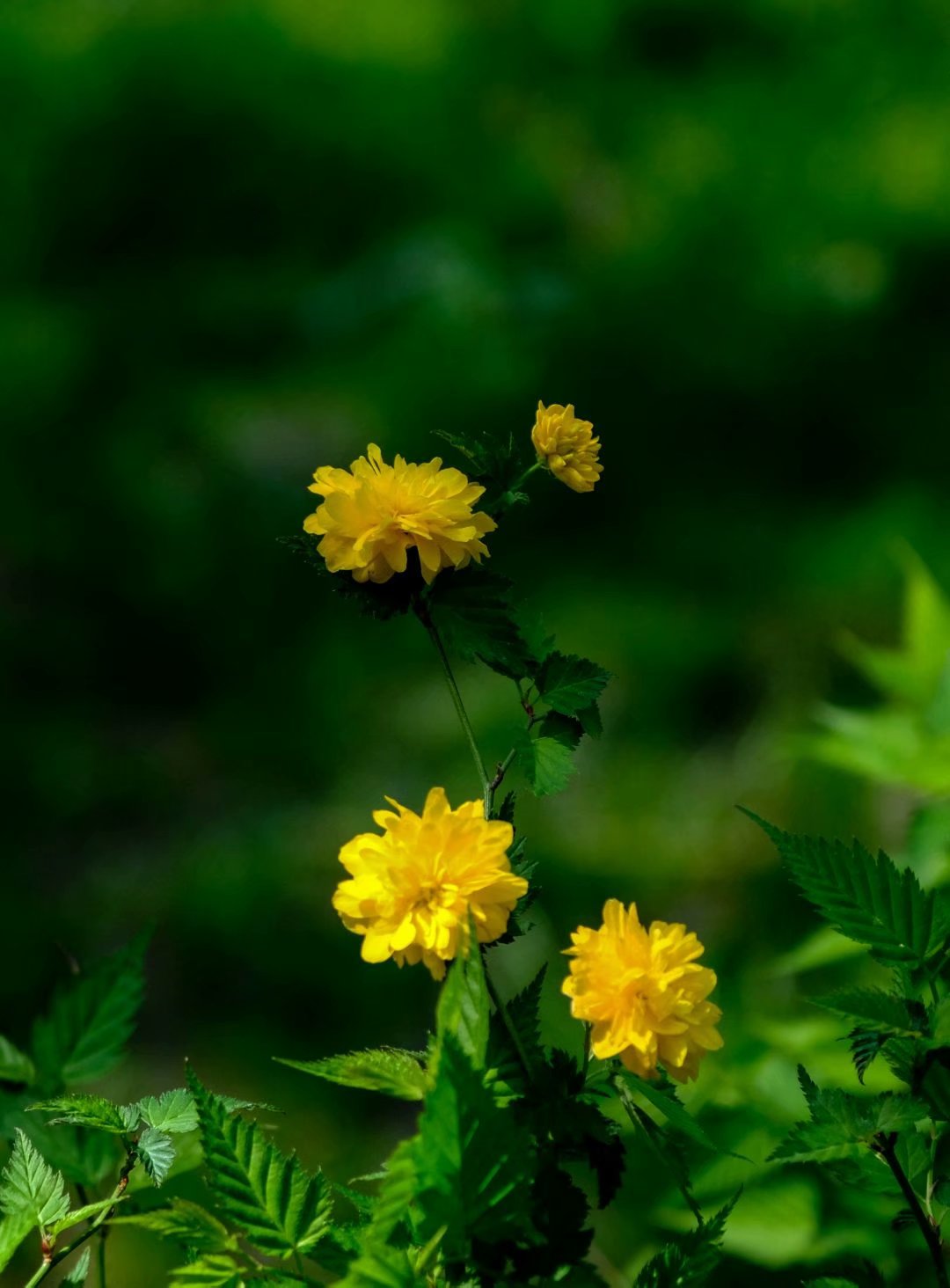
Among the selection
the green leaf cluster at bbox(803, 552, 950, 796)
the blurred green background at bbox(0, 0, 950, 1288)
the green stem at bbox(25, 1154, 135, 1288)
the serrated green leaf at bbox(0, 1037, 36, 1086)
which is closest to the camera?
the green stem at bbox(25, 1154, 135, 1288)

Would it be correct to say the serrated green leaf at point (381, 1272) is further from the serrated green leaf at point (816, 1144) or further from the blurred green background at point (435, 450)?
the blurred green background at point (435, 450)

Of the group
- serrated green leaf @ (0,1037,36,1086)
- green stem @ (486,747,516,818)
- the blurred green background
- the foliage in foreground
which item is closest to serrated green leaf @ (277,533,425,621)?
the foliage in foreground

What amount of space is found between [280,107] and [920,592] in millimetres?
3029

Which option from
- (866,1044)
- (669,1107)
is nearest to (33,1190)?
(669,1107)

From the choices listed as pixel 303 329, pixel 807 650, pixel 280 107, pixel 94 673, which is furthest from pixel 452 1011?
pixel 280 107

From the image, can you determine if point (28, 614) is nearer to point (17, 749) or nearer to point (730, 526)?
point (17, 749)

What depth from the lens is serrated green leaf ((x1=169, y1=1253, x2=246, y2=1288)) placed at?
652mm

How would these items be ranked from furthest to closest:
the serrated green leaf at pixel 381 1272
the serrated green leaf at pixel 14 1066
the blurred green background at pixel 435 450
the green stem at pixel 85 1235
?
the blurred green background at pixel 435 450
the serrated green leaf at pixel 14 1066
the green stem at pixel 85 1235
the serrated green leaf at pixel 381 1272

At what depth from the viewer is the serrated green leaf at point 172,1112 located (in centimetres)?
74

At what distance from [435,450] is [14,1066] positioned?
208 centimetres

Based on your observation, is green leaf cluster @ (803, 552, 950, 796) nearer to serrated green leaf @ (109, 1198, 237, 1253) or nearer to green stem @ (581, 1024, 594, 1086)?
green stem @ (581, 1024, 594, 1086)

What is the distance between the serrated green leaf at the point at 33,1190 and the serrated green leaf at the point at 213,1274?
101mm

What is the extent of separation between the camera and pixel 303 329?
11.7 feet

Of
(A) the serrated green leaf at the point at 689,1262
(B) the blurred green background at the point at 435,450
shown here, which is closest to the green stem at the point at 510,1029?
(A) the serrated green leaf at the point at 689,1262
